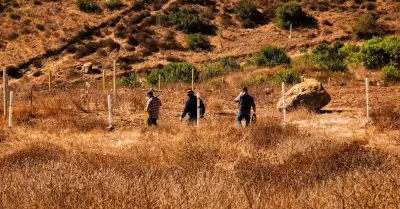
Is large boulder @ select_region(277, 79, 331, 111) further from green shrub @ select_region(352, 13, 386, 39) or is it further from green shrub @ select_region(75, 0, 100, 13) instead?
green shrub @ select_region(75, 0, 100, 13)

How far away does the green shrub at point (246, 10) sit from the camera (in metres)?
46.6

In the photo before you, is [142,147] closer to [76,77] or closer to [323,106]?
[323,106]

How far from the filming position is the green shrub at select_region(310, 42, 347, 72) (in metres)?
27.8

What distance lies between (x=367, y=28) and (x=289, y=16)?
7410 mm

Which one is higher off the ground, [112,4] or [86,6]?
[112,4]

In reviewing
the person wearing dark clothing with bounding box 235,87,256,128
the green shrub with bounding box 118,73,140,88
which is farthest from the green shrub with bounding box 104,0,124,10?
the person wearing dark clothing with bounding box 235,87,256,128

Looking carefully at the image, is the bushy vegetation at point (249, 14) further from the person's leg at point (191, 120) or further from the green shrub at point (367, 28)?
the person's leg at point (191, 120)

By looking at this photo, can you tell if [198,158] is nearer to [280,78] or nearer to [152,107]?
[152,107]

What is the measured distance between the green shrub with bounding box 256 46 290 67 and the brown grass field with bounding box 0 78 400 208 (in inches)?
484

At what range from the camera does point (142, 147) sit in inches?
421

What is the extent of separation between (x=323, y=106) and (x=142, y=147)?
9227 mm

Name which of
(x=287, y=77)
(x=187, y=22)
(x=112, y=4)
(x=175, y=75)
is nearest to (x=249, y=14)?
(x=187, y=22)

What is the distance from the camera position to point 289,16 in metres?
45.2

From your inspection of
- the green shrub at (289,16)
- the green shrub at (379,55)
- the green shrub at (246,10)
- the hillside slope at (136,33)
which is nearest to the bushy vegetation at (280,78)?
the green shrub at (379,55)
